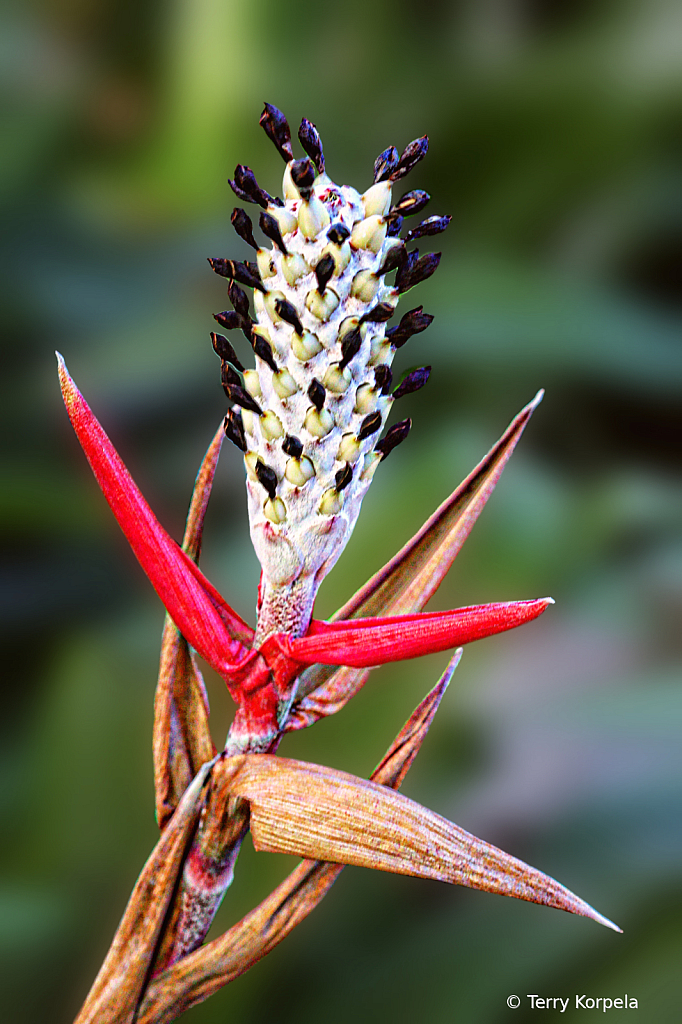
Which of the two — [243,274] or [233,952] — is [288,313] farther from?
[233,952]

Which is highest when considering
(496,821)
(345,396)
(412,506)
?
(412,506)

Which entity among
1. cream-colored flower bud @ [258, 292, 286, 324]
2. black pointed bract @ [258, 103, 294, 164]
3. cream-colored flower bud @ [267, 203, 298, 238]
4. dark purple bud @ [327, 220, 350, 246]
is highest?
black pointed bract @ [258, 103, 294, 164]

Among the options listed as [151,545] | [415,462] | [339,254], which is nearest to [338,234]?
[339,254]

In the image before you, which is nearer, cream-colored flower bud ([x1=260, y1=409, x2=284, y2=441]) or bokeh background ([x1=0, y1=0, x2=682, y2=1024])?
cream-colored flower bud ([x1=260, y1=409, x2=284, y2=441])

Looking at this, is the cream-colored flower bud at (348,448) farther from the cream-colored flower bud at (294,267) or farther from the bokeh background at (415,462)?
the bokeh background at (415,462)

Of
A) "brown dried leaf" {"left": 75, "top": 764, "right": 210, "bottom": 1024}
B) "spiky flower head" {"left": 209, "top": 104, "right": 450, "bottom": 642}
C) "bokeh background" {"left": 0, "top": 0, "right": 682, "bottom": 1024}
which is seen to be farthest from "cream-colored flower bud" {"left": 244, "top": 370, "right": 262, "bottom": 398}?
"bokeh background" {"left": 0, "top": 0, "right": 682, "bottom": 1024}

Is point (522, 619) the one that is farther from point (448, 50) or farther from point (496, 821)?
point (448, 50)

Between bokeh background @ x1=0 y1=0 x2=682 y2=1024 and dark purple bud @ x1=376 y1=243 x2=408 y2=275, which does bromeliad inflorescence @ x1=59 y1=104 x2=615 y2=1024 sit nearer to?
dark purple bud @ x1=376 y1=243 x2=408 y2=275

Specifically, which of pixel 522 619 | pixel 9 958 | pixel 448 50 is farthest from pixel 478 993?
pixel 448 50
